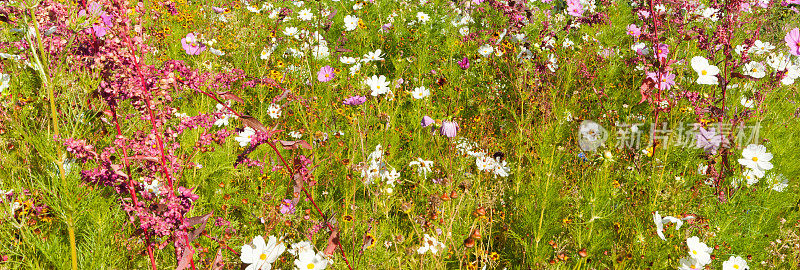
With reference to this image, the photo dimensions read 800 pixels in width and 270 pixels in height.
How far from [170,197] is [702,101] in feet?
9.41

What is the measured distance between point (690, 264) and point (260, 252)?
5.29ft

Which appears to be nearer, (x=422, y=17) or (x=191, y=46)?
(x=191, y=46)

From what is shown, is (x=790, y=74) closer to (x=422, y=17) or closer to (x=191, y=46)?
(x=422, y=17)

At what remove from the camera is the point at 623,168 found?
265 centimetres

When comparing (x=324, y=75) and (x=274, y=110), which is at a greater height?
(x=324, y=75)

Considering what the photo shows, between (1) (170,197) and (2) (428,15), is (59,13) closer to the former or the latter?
(1) (170,197)

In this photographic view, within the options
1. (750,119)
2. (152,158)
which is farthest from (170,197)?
(750,119)

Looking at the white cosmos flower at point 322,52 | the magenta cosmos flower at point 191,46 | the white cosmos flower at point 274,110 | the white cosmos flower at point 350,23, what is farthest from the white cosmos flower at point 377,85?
the magenta cosmos flower at point 191,46

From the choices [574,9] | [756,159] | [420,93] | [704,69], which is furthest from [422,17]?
[756,159]

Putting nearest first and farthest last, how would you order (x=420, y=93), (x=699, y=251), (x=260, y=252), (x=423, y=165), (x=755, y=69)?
1. (x=260, y=252)
2. (x=699, y=251)
3. (x=423, y=165)
4. (x=420, y=93)
5. (x=755, y=69)

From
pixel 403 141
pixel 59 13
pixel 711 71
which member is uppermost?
pixel 59 13

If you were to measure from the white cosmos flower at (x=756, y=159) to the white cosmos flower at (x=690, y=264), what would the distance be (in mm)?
773

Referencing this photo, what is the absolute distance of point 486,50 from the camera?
12.3 ft

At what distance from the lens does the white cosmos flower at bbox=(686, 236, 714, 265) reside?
1.74 metres
